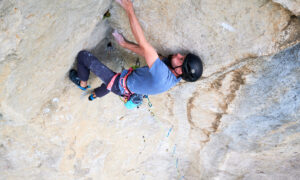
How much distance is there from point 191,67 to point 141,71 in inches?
21.0

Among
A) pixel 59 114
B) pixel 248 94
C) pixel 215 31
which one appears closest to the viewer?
pixel 215 31

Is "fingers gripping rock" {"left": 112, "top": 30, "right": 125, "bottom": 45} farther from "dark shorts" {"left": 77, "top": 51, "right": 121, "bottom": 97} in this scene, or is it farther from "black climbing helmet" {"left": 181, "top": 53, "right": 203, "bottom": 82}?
"black climbing helmet" {"left": 181, "top": 53, "right": 203, "bottom": 82}

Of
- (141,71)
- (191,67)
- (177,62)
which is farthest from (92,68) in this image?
(191,67)

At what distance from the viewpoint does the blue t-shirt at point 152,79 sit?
7.33 ft

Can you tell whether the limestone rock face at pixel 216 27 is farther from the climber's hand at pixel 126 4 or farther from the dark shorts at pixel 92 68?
the dark shorts at pixel 92 68

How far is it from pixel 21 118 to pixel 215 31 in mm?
2322

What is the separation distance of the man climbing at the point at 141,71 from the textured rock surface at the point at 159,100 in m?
0.15

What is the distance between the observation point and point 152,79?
91.0 inches

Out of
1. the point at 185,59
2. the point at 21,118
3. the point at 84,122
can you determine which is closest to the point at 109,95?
the point at 84,122

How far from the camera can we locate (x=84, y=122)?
333 centimetres

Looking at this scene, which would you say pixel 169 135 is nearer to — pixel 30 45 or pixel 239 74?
pixel 239 74

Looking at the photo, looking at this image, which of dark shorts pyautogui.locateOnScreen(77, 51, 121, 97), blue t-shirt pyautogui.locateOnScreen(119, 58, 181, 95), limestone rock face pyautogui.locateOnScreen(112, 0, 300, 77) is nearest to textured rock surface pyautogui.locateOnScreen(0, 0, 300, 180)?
limestone rock face pyautogui.locateOnScreen(112, 0, 300, 77)

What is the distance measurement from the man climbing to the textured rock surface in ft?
0.49

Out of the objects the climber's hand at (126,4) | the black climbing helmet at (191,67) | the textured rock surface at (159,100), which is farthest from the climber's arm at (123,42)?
the black climbing helmet at (191,67)
